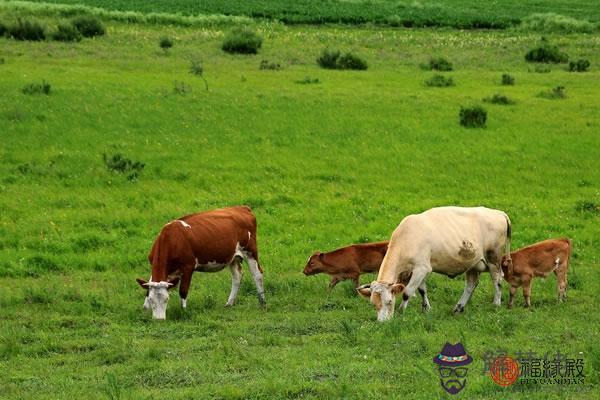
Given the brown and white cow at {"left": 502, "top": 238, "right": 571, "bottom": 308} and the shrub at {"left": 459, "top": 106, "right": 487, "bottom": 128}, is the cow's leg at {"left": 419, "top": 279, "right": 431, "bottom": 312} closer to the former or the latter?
the brown and white cow at {"left": 502, "top": 238, "right": 571, "bottom": 308}

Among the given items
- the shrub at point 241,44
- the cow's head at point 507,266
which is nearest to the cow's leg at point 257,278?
the cow's head at point 507,266

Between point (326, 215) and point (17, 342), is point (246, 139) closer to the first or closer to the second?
point (326, 215)

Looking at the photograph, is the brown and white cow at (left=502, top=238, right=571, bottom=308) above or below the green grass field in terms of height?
above

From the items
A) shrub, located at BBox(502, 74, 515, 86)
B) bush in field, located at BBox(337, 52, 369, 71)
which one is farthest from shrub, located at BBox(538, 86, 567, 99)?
bush in field, located at BBox(337, 52, 369, 71)

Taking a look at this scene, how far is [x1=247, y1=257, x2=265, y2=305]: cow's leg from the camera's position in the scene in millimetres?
16828

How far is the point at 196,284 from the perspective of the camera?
18.4m

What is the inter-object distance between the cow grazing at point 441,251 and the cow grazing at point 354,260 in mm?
1816

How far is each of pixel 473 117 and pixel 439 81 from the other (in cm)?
741

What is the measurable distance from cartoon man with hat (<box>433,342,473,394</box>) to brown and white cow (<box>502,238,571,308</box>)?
3.91 m

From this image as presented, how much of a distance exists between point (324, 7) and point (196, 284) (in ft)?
187

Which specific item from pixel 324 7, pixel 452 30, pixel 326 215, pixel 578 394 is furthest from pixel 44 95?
pixel 324 7

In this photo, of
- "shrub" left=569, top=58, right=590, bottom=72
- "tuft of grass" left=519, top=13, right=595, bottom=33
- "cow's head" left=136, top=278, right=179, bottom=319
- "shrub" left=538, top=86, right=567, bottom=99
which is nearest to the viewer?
"cow's head" left=136, top=278, right=179, bottom=319

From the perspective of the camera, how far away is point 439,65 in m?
44.0

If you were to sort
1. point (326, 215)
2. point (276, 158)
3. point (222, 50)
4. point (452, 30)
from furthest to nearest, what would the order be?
point (452, 30), point (222, 50), point (276, 158), point (326, 215)
